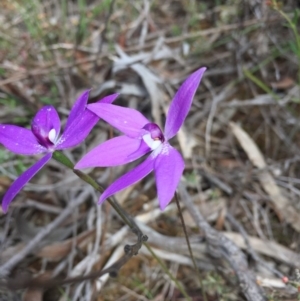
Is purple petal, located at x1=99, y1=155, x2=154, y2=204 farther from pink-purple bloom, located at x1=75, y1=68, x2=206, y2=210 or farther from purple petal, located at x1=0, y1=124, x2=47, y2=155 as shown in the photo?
purple petal, located at x1=0, y1=124, x2=47, y2=155

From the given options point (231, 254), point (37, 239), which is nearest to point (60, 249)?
point (37, 239)

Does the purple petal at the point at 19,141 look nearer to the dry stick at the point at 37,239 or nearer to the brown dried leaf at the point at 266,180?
the dry stick at the point at 37,239

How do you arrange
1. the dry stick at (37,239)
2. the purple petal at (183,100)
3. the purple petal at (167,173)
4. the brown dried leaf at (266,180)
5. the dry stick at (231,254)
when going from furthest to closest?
the brown dried leaf at (266,180) → the dry stick at (37,239) → the dry stick at (231,254) → the purple petal at (183,100) → the purple petal at (167,173)

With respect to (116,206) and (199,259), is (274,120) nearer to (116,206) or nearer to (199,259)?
(199,259)

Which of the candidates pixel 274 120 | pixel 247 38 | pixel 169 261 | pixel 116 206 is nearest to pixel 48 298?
pixel 169 261

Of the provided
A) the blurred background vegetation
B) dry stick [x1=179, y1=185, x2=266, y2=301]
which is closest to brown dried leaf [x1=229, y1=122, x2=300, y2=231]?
the blurred background vegetation

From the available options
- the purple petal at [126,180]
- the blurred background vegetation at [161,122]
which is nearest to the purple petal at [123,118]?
the purple petal at [126,180]

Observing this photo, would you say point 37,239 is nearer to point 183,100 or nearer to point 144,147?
point 144,147
